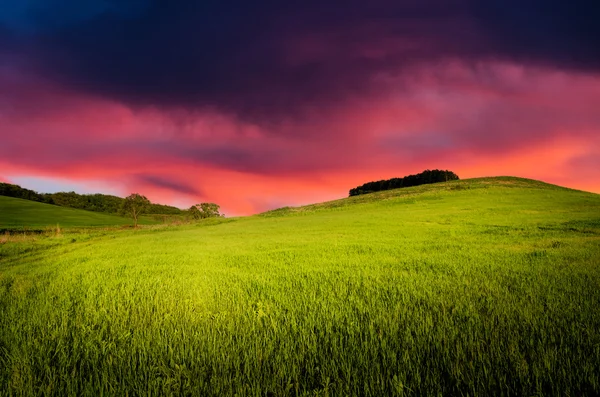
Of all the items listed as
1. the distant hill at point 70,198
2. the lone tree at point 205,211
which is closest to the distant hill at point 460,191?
the lone tree at point 205,211

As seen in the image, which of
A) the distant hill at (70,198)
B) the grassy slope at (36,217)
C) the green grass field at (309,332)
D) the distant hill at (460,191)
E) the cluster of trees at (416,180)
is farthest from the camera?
the distant hill at (70,198)

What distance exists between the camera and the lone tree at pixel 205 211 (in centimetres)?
8388

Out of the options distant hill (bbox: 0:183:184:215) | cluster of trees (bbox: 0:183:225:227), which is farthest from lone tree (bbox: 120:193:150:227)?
distant hill (bbox: 0:183:184:215)

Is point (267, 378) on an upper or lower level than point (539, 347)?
lower

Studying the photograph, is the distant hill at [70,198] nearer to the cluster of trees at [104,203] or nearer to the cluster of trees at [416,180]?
the cluster of trees at [104,203]

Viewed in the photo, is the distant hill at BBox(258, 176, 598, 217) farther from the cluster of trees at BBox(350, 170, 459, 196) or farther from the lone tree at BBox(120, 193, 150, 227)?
the cluster of trees at BBox(350, 170, 459, 196)

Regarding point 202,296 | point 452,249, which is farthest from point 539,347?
point 452,249

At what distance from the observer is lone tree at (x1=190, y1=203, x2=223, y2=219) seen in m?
83.9

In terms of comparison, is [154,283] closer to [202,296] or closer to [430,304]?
[202,296]

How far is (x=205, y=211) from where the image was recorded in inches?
3342

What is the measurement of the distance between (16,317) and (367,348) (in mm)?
5937

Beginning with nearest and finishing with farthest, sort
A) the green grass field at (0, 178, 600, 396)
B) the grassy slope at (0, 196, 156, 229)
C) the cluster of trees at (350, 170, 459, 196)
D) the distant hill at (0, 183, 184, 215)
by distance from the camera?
the green grass field at (0, 178, 600, 396) → the grassy slope at (0, 196, 156, 229) → the cluster of trees at (350, 170, 459, 196) → the distant hill at (0, 183, 184, 215)

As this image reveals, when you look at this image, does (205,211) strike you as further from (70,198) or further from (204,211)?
(70,198)

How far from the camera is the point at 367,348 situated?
343 centimetres
